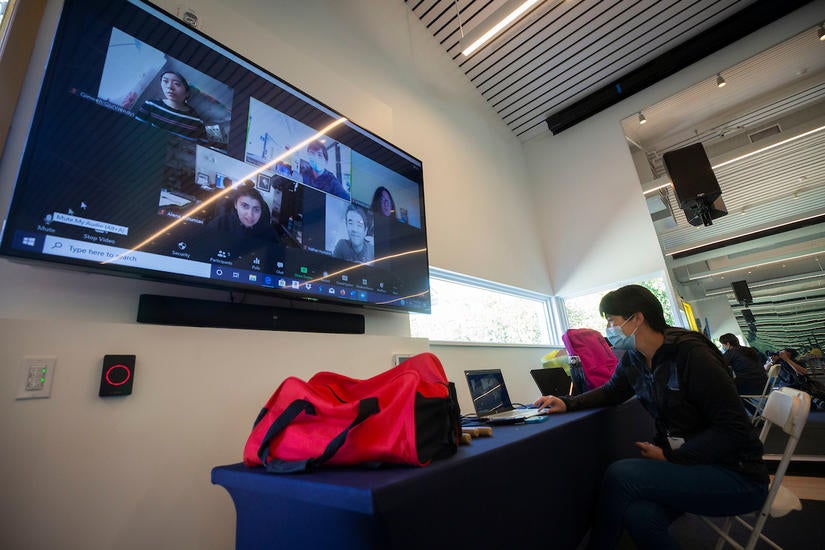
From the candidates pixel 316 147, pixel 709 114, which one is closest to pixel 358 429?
pixel 316 147

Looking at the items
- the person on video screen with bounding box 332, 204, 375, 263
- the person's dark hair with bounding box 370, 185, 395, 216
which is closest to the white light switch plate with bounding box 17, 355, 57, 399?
the person on video screen with bounding box 332, 204, 375, 263

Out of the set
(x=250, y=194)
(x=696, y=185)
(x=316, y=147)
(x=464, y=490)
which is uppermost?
(x=696, y=185)

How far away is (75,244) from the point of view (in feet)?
3.71

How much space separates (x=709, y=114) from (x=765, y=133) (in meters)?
1.18

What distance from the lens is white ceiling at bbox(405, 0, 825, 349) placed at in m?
3.92

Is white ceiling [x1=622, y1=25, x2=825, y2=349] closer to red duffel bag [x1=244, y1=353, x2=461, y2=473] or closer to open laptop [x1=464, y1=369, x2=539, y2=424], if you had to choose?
open laptop [x1=464, y1=369, x2=539, y2=424]

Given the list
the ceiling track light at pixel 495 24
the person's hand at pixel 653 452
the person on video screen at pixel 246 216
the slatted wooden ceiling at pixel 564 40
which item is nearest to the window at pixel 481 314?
the person on video screen at pixel 246 216

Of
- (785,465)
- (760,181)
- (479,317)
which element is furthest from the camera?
(760,181)

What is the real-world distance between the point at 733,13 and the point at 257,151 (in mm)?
5463

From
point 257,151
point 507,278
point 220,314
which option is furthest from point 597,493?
point 507,278

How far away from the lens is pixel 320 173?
75.1 inches

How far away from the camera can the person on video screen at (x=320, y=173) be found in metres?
1.86

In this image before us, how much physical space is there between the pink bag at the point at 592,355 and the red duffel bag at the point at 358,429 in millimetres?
1767

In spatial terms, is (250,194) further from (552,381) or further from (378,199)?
(552,381)
